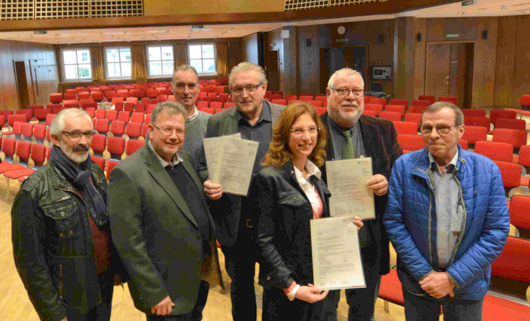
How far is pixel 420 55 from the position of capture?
14.5m

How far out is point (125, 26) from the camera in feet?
47.5

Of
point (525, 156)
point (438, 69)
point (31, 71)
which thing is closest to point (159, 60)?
point (31, 71)

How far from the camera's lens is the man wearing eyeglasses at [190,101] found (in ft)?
9.84

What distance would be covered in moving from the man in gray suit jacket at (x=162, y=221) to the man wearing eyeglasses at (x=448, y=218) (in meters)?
1.03

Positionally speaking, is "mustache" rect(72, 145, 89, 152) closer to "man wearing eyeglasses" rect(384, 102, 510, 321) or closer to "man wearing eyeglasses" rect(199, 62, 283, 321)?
"man wearing eyeglasses" rect(199, 62, 283, 321)

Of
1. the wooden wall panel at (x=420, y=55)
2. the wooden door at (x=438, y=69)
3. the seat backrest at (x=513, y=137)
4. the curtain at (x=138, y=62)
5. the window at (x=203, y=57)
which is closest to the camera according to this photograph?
the seat backrest at (x=513, y=137)

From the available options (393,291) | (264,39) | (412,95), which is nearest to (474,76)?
(412,95)

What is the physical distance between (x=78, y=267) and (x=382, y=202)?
1.57 metres

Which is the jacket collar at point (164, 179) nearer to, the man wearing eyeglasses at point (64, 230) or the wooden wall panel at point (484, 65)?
the man wearing eyeglasses at point (64, 230)

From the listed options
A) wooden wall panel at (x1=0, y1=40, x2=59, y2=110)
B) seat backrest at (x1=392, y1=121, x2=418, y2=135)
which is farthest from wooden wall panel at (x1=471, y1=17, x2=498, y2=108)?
wooden wall panel at (x1=0, y1=40, x2=59, y2=110)

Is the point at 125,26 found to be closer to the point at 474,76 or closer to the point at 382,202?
the point at 474,76

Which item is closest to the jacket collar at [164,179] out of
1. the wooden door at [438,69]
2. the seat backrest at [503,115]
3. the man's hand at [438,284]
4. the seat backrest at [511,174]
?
the man's hand at [438,284]

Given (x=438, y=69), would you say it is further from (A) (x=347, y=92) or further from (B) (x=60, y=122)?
(B) (x=60, y=122)

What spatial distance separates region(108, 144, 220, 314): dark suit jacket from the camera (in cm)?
199
